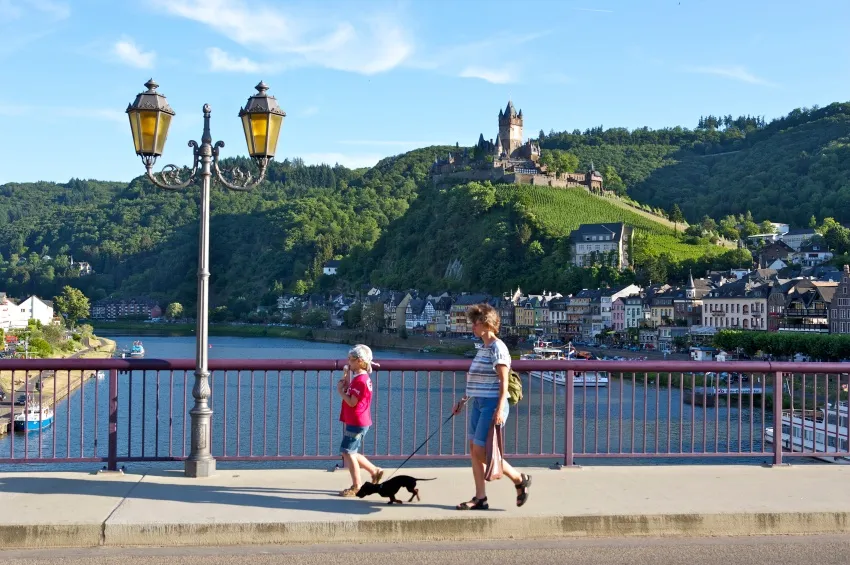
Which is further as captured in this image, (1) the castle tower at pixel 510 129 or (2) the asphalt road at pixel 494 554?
(1) the castle tower at pixel 510 129

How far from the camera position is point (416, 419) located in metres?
13.9

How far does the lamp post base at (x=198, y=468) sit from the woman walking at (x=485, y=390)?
2.64 metres

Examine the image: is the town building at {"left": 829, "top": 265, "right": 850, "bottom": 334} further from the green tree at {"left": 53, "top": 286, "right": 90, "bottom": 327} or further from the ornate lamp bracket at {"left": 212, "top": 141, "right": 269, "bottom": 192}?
the green tree at {"left": 53, "top": 286, "right": 90, "bottom": 327}

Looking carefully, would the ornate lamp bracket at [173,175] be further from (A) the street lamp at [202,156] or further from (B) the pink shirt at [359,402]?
(B) the pink shirt at [359,402]

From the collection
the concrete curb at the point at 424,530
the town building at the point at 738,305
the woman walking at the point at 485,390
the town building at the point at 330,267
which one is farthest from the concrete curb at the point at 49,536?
the town building at the point at 330,267

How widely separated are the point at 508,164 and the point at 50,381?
11324 centimetres

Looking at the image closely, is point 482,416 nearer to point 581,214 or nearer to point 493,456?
point 493,456

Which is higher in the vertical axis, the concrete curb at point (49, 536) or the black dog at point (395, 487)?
the black dog at point (395, 487)

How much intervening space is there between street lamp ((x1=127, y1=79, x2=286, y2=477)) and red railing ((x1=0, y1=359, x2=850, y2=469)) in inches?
13.0

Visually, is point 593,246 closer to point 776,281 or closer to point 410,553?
point 776,281

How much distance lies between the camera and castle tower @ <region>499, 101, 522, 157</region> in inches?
7087

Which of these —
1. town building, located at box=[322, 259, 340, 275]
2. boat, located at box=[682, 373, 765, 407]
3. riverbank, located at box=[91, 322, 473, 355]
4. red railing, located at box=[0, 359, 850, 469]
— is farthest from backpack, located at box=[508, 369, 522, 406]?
town building, located at box=[322, 259, 340, 275]

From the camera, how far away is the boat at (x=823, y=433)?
1051cm

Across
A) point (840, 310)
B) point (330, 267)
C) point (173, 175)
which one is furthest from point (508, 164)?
point (173, 175)
